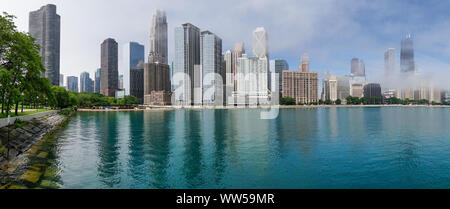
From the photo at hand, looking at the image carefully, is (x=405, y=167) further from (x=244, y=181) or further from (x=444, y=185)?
(x=244, y=181)

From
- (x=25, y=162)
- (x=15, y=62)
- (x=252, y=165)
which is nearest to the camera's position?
(x=25, y=162)

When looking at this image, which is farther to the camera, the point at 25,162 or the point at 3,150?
the point at 3,150

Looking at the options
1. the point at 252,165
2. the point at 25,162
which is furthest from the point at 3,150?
the point at 252,165

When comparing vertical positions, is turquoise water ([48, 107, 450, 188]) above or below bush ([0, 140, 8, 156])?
below

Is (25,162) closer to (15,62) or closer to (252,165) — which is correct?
(15,62)

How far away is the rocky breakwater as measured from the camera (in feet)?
78.1

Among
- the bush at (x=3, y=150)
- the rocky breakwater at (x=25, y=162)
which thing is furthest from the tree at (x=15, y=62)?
the bush at (x=3, y=150)

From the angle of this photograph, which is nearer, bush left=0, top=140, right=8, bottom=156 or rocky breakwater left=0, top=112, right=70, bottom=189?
rocky breakwater left=0, top=112, right=70, bottom=189

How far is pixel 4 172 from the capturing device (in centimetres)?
2608

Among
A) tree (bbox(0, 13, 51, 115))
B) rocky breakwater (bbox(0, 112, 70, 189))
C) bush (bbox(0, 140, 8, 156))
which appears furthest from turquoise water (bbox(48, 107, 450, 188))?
tree (bbox(0, 13, 51, 115))

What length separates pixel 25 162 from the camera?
3092 centimetres

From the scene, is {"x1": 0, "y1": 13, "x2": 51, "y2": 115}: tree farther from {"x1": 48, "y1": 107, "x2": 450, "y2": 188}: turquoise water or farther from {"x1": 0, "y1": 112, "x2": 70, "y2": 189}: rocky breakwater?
{"x1": 48, "y1": 107, "x2": 450, "y2": 188}: turquoise water

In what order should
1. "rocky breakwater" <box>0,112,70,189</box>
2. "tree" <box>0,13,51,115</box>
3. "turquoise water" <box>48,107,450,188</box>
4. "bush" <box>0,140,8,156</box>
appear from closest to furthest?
"rocky breakwater" <box>0,112,70,189</box> < "turquoise water" <box>48,107,450,188</box> < "bush" <box>0,140,8,156</box> < "tree" <box>0,13,51,115</box>
